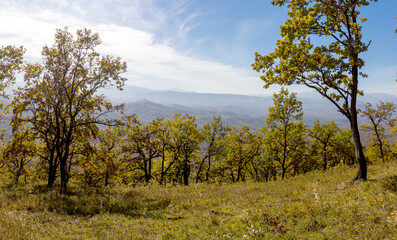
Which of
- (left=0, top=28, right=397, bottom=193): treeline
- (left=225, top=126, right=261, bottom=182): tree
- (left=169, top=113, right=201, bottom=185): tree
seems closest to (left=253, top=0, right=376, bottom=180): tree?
(left=0, top=28, right=397, bottom=193): treeline

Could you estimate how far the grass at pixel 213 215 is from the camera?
8172 millimetres

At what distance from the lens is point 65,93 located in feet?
58.4

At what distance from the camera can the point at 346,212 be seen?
9.15 metres

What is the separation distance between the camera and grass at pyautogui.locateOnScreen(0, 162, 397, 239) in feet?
26.8

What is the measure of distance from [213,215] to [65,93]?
15413 millimetres

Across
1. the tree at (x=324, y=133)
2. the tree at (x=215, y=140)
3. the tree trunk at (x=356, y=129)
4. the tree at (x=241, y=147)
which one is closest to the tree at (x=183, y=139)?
the tree at (x=215, y=140)

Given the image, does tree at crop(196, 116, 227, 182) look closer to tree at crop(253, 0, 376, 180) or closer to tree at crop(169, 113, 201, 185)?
tree at crop(169, 113, 201, 185)

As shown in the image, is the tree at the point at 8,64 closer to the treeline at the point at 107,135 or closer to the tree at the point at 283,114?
the treeline at the point at 107,135

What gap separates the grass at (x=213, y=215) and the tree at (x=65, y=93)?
4.38m

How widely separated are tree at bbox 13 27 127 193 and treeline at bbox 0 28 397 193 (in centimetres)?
7

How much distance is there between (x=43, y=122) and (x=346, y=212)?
21.1 meters

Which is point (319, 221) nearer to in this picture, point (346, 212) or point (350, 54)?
point (346, 212)

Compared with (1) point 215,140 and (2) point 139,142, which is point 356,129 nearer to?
(2) point 139,142

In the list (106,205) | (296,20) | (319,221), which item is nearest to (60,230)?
(106,205)
